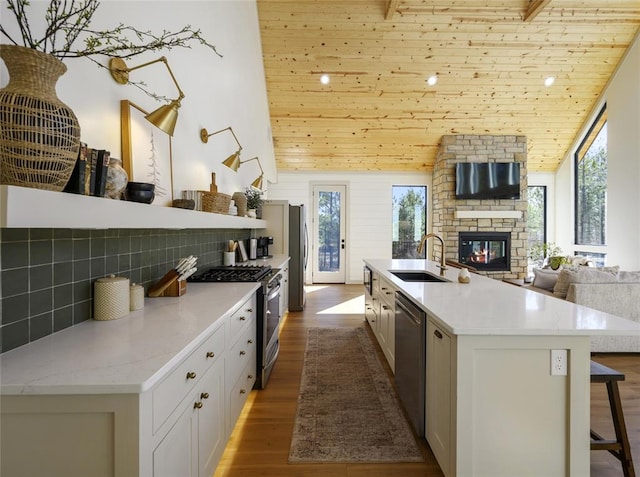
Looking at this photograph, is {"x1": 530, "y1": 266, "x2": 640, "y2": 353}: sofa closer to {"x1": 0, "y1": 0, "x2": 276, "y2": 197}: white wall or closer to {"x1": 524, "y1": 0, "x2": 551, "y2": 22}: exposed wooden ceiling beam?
{"x1": 524, "y1": 0, "x2": 551, "y2": 22}: exposed wooden ceiling beam

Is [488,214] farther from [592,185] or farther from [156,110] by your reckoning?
[156,110]

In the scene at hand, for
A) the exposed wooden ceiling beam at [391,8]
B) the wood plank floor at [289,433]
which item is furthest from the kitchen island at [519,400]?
the exposed wooden ceiling beam at [391,8]

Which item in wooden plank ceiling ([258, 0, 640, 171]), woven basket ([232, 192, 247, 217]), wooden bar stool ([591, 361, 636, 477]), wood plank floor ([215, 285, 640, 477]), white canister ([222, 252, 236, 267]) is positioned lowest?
wood plank floor ([215, 285, 640, 477])

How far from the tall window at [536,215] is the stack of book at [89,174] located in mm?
8595

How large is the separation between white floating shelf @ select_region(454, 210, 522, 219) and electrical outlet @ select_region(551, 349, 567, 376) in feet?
18.5

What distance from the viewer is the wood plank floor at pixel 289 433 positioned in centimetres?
185

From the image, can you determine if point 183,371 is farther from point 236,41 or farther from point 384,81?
point 384,81

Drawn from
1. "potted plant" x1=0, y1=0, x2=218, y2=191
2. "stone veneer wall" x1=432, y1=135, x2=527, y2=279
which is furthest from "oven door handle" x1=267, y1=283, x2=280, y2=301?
"stone veneer wall" x1=432, y1=135, x2=527, y2=279

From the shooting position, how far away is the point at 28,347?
3.99 feet

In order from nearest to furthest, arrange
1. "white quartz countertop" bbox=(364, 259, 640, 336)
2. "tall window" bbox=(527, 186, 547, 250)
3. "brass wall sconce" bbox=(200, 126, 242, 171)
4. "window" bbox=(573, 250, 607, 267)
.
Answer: "white quartz countertop" bbox=(364, 259, 640, 336) < "brass wall sconce" bbox=(200, 126, 242, 171) < "window" bbox=(573, 250, 607, 267) < "tall window" bbox=(527, 186, 547, 250)

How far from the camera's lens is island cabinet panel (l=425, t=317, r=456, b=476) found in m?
1.62

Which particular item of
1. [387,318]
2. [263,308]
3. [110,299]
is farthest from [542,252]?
[110,299]

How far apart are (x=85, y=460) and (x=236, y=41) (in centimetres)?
428

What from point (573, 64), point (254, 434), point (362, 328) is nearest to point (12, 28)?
point (254, 434)
